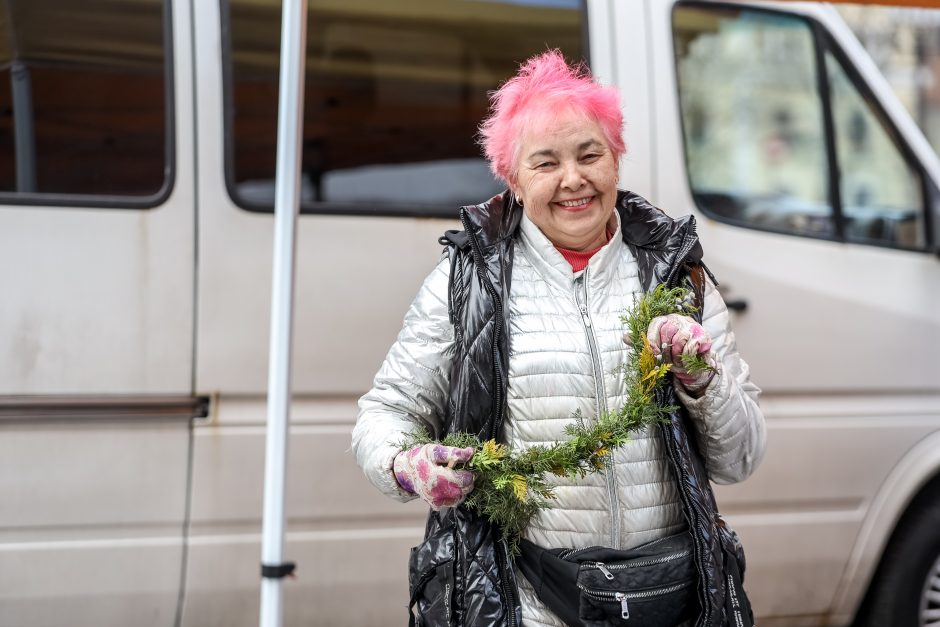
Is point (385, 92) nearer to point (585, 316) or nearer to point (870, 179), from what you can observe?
point (585, 316)

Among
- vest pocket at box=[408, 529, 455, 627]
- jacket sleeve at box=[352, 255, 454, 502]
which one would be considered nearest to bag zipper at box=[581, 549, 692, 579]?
vest pocket at box=[408, 529, 455, 627]

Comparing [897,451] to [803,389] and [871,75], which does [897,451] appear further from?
[871,75]

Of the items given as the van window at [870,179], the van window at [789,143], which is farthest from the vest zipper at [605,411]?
the van window at [870,179]

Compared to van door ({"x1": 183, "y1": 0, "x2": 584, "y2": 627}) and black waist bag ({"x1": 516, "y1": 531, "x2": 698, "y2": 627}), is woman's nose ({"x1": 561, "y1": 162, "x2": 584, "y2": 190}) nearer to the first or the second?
black waist bag ({"x1": 516, "y1": 531, "x2": 698, "y2": 627})

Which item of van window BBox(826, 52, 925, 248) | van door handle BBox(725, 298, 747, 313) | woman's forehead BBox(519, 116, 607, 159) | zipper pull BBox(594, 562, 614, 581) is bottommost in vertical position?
zipper pull BBox(594, 562, 614, 581)

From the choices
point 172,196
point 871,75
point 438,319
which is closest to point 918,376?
point 871,75

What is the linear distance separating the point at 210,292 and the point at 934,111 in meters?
14.0

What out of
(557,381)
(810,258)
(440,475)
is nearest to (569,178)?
(557,381)

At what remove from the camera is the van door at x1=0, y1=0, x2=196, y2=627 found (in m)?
3.05

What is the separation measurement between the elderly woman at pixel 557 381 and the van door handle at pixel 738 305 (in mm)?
1447

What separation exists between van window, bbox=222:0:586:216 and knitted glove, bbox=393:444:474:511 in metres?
1.59

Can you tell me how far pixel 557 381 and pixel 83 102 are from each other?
183 centimetres

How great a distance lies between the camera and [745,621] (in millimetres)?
2102

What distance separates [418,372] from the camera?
2.16 metres
